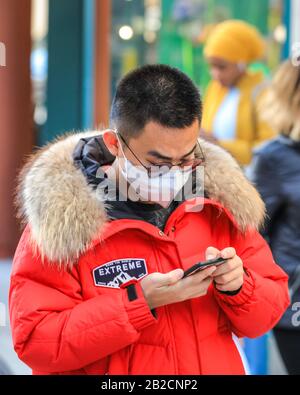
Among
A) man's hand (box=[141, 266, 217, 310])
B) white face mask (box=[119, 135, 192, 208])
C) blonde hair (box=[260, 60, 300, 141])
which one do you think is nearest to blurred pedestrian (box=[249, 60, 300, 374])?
blonde hair (box=[260, 60, 300, 141])

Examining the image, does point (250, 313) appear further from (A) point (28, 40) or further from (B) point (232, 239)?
(A) point (28, 40)

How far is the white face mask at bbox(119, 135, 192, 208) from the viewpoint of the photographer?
2051 mm

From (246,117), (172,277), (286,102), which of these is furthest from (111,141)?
(246,117)

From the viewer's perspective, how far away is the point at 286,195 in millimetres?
3088

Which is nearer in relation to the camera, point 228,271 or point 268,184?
point 228,271

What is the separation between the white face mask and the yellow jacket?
2670 millimetres

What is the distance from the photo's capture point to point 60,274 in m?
1.96

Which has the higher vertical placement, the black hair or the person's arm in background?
the black hair

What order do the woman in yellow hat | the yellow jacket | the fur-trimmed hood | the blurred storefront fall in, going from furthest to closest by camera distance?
1. the blurred storefront
2. the woman in yellow hat
3. the yellow jacket
4. the fur-trimmed hood

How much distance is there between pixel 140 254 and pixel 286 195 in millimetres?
→ 1224

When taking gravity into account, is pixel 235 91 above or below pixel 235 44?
below

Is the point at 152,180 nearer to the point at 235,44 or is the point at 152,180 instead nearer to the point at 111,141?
the point at 111,141

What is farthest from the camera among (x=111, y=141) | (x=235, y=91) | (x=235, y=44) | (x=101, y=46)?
(x=101, y=46)

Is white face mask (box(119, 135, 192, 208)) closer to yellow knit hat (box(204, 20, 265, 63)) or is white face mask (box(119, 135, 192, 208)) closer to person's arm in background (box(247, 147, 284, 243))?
person's arm in background (box(247, 147, 284, 243))
